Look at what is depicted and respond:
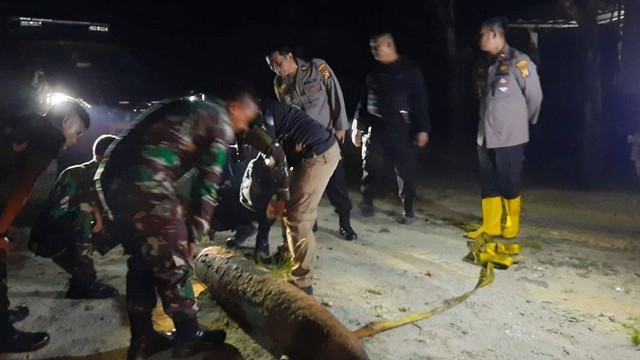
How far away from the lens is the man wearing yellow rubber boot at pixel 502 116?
20.0ft

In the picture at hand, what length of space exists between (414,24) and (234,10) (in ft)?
35.6

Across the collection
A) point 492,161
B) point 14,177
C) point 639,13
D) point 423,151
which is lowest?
point 423,151

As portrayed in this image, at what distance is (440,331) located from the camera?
13.8 feet

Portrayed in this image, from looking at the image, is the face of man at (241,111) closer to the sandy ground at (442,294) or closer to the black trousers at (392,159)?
the sandy ground at (442,294)

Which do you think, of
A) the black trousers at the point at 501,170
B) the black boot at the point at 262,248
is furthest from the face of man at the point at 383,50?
the black boot at the point at 262,248

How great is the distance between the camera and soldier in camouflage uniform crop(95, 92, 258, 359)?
11.0ft

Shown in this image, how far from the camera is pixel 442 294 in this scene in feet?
15.9

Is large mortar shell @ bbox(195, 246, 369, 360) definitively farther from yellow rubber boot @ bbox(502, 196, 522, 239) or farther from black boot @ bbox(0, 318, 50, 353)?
yellow rubber boot @ bbox(502, 196, 522, 239)

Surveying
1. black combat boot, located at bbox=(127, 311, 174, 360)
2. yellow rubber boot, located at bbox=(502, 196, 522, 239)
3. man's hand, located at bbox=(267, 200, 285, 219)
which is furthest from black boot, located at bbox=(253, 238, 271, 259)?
yellow rubber boot, located at bbox=(502, 196, 522, 239)

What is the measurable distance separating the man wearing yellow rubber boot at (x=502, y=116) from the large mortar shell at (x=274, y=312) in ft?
9.46

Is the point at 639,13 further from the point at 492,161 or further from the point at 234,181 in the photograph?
the point at 234,181

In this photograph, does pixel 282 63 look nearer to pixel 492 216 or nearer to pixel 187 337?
pixel 492 216

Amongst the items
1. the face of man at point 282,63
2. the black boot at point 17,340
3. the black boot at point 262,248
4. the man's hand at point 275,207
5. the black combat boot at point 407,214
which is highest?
the face of man at point 282,63

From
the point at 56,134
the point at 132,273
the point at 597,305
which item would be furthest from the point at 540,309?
the point at 56,134
